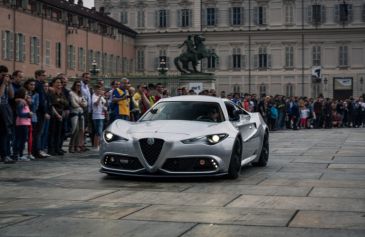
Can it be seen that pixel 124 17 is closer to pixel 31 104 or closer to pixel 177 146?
pixel 31 104

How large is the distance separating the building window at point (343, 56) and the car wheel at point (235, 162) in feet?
221

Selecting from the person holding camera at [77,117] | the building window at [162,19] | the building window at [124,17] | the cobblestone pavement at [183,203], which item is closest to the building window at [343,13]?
the building window at [162,19]

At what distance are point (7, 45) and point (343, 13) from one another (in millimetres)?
41842

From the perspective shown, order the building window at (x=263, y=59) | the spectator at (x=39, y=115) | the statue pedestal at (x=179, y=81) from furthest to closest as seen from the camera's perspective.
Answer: the building window at (x=263, y=59), the statue pedestal at (x=179, y=81), the spectator at (x=39, y=115)

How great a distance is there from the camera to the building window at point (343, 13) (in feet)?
254

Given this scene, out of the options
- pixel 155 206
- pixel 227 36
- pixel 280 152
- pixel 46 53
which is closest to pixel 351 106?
pixel 46 53

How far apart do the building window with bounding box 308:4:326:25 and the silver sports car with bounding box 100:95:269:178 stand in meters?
67.9

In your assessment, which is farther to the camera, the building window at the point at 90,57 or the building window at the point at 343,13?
the building window at the point at 343,13

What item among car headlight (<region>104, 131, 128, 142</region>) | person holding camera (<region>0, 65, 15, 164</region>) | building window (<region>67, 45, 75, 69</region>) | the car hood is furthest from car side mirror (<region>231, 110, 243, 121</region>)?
building window (<region>67, 45, 75, 69</region>)

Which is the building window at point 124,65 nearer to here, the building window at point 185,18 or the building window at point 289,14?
the building window at point 185,18

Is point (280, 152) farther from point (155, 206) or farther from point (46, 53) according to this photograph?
point (46, 53)

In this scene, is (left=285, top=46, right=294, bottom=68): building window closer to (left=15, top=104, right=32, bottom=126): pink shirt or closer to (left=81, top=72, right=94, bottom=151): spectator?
(left=81, top=72, right=94, bottom=151): spectator

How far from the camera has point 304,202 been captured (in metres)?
9.02

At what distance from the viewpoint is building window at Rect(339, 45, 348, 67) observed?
7712cm
